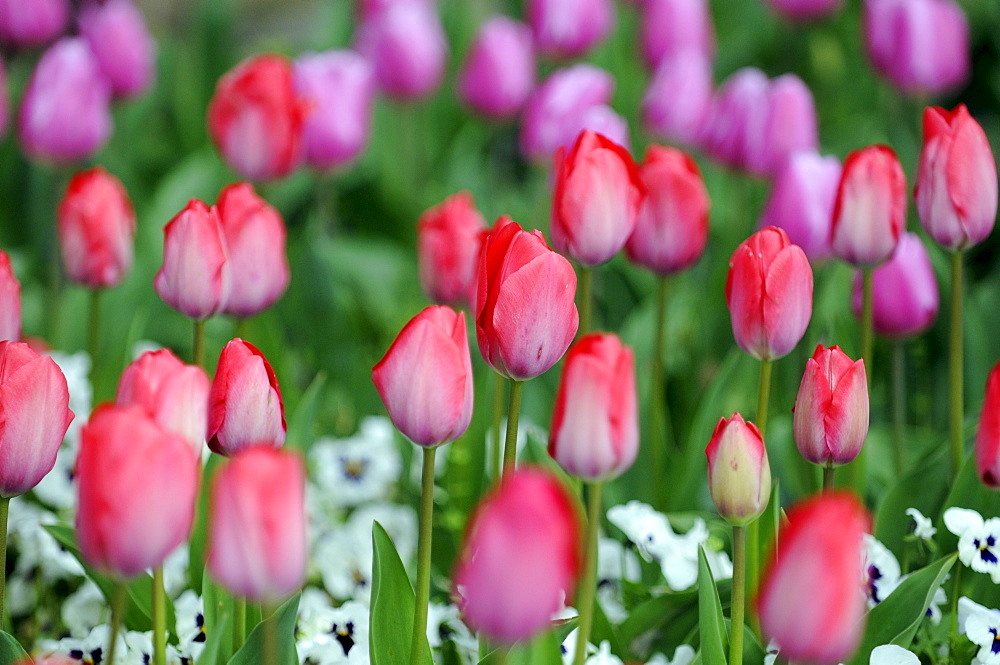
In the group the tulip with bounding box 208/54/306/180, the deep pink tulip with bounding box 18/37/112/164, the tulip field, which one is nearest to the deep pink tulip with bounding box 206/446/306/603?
the tulip field

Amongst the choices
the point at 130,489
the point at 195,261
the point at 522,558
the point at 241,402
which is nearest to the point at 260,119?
the point at 195,261

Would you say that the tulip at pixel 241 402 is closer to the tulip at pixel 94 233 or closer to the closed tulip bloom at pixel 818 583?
the closed tulip bloom at pixel 818 583

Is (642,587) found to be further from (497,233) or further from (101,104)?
(101,104)

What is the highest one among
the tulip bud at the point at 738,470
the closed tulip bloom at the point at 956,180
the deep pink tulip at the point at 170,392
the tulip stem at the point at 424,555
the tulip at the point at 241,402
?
the closed tulip bloom at the point at 956,180

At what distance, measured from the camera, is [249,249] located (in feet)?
3.93

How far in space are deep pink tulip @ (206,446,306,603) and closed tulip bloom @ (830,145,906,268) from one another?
76 cm

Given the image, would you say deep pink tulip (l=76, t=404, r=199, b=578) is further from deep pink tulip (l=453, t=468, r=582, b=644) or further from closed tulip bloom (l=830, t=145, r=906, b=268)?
closed tulip bloom (l=830, t=145, r=906, b=268)

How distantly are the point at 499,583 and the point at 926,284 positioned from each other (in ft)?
3.63

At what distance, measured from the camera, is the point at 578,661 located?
848 mm

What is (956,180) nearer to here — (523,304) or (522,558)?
(523,304)

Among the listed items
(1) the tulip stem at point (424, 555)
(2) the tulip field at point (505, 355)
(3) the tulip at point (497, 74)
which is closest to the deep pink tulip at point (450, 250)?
(2) the tulip field at point (505, 355)

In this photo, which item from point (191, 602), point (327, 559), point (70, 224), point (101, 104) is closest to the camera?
point (191, 602)

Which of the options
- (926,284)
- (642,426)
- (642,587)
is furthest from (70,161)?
(926,284)

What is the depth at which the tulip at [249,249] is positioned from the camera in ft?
3.89
